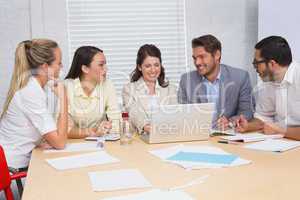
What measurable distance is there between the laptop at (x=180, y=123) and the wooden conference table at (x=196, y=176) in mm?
219

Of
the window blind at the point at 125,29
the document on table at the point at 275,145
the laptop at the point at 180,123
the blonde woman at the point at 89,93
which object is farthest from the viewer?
the window blind at the point at 125,29

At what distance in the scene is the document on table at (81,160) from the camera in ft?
5.82

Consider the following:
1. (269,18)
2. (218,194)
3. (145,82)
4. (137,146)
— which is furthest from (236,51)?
(218,194)

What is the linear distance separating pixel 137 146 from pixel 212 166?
58cm

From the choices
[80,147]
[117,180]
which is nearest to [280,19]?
[80,147]

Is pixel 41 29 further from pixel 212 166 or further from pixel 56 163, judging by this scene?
pixel 212 166

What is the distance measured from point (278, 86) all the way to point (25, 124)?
1658 millimetres

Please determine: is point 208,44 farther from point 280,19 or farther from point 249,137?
point 249,137

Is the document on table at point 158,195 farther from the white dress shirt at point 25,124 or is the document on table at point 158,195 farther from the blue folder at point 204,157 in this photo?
the white dress shirt at point 25,124

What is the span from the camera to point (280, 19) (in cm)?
342

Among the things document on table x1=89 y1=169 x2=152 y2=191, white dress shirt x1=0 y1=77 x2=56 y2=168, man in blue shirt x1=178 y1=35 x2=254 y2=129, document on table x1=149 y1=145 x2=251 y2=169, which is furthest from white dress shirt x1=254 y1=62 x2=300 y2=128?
white dress shirt x1=0 y1=77 x2=56 y2=168

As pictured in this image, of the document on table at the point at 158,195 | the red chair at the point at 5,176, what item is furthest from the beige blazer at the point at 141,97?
the document on table at the point at 158,195

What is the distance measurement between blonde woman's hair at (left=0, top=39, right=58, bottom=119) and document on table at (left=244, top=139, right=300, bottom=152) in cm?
128

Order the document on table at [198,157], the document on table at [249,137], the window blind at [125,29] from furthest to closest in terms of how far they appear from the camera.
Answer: the window blind at [125,29] < the document on table at [249,137] < the document on table at [198,157]
